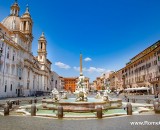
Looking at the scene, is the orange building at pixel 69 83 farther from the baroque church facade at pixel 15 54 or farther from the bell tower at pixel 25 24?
the bell tower at pixel 25 24

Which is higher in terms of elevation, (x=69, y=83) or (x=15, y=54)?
(x=15, y=54)

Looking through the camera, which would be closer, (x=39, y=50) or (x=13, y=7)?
(x=13, y=7)

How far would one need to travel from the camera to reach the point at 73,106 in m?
15.5

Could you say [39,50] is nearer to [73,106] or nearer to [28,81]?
[28,81]

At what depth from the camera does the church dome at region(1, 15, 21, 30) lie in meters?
57.7

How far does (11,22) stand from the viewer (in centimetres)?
5897

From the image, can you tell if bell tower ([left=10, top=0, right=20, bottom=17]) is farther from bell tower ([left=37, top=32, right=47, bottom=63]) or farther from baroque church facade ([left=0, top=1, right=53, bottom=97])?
bell tower ([left=37, top=32, right=47, bottom=63])

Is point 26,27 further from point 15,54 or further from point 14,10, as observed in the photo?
point 15,54

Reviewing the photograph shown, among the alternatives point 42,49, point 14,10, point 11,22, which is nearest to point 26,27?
point 11,22

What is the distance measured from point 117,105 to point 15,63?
36.5 metres

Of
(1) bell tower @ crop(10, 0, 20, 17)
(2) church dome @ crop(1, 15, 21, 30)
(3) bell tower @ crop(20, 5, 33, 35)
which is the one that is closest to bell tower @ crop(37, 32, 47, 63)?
(1) bell tower @ crop(10, 0, 20, 17)

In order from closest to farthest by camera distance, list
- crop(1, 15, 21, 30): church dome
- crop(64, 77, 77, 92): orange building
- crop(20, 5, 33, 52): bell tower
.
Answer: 1. crop(1, 15, 21, 30): church dome
2. crop(20, 5, 33, 52): bell tower
3. crop(64, 77, 77, 92): orange building

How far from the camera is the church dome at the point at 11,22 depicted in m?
57.7

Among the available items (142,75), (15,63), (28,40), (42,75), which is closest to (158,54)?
(142,75)
